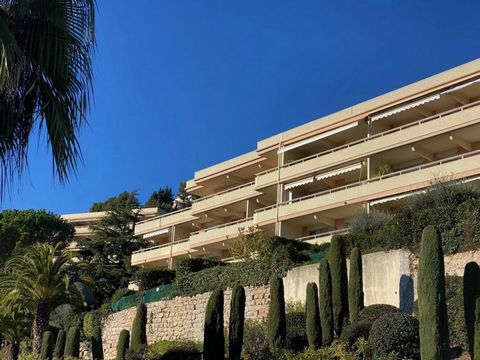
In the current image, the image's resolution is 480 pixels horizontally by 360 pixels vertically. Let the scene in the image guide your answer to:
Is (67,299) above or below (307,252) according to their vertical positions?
below

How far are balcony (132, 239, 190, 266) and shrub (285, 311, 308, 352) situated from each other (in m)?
30.0

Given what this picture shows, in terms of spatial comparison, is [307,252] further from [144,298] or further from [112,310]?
[112,310]

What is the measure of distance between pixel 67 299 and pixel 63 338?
4791 millimetres

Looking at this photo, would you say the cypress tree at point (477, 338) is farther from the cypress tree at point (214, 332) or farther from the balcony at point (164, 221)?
the balcony at point (164, 221)

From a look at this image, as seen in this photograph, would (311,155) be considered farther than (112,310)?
Yes

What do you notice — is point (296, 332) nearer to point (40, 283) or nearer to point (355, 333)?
point (355, 333)

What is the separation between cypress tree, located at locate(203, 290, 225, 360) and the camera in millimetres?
16156

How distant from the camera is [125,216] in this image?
184 ft

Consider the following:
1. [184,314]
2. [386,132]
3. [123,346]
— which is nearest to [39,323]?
[123,346]

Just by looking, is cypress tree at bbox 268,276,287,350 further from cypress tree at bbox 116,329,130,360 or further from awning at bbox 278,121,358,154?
awning at bbox 278,121,358,154

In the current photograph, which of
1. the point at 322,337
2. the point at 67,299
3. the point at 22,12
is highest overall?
the point at 22,12

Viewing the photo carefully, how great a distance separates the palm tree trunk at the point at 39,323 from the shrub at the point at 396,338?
10324mm

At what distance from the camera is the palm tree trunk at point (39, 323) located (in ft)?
60.1

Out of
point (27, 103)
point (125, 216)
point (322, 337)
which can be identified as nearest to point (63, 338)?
point (322, 337)
